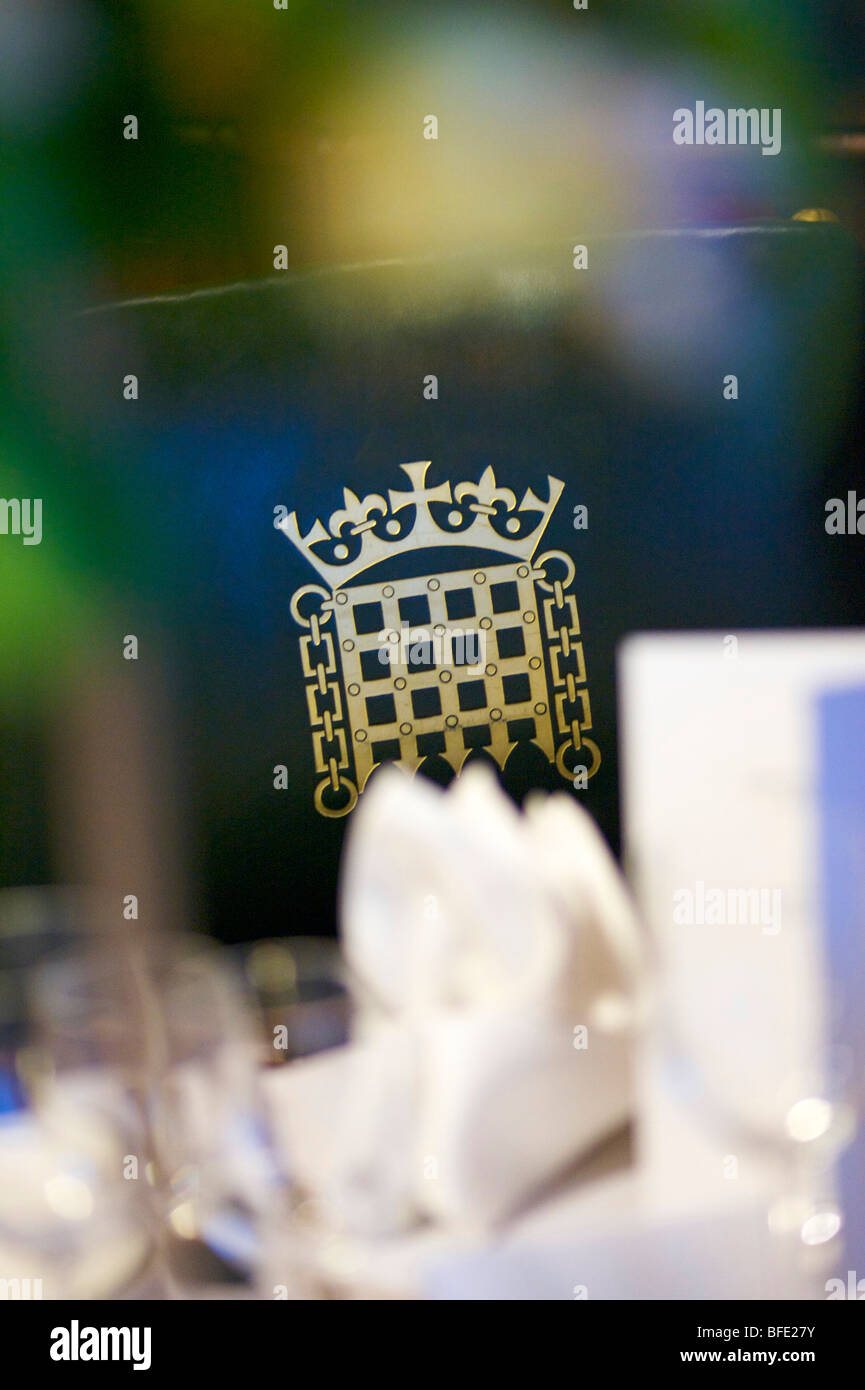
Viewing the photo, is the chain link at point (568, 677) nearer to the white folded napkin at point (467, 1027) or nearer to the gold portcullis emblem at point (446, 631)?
the gold portcullis emblem at point (446, 631)

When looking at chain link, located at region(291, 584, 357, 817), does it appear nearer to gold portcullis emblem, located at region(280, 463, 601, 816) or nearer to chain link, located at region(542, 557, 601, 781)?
gold portcullis emblem, located at region(280, 463, 601, 816)

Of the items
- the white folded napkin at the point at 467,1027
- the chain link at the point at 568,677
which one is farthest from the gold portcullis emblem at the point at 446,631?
the white folded napkin at the point at 467,1027

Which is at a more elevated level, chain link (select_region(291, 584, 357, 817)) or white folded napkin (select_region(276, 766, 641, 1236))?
chain link (select_region(291, 584, 357, 817))

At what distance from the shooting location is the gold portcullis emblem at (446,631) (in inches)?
43.6

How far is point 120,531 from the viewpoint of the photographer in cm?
112

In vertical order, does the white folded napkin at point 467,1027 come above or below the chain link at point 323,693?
below

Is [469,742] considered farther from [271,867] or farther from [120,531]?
[120,531]

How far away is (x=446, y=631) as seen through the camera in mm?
1110

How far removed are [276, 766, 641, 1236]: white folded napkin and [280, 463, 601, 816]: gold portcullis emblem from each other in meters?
0.26

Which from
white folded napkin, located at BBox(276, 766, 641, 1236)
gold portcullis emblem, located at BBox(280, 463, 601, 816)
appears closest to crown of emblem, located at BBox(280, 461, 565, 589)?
gold portcullis emblem, located at BBox(280, 463, 601, 816)

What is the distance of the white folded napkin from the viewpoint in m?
0.78

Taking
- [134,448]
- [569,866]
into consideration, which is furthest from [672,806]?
[134,448]

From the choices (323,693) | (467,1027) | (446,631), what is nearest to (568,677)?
(446,631)

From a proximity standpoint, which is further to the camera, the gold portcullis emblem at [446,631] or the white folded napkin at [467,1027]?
the gold portcullis emblem at [446,631]
